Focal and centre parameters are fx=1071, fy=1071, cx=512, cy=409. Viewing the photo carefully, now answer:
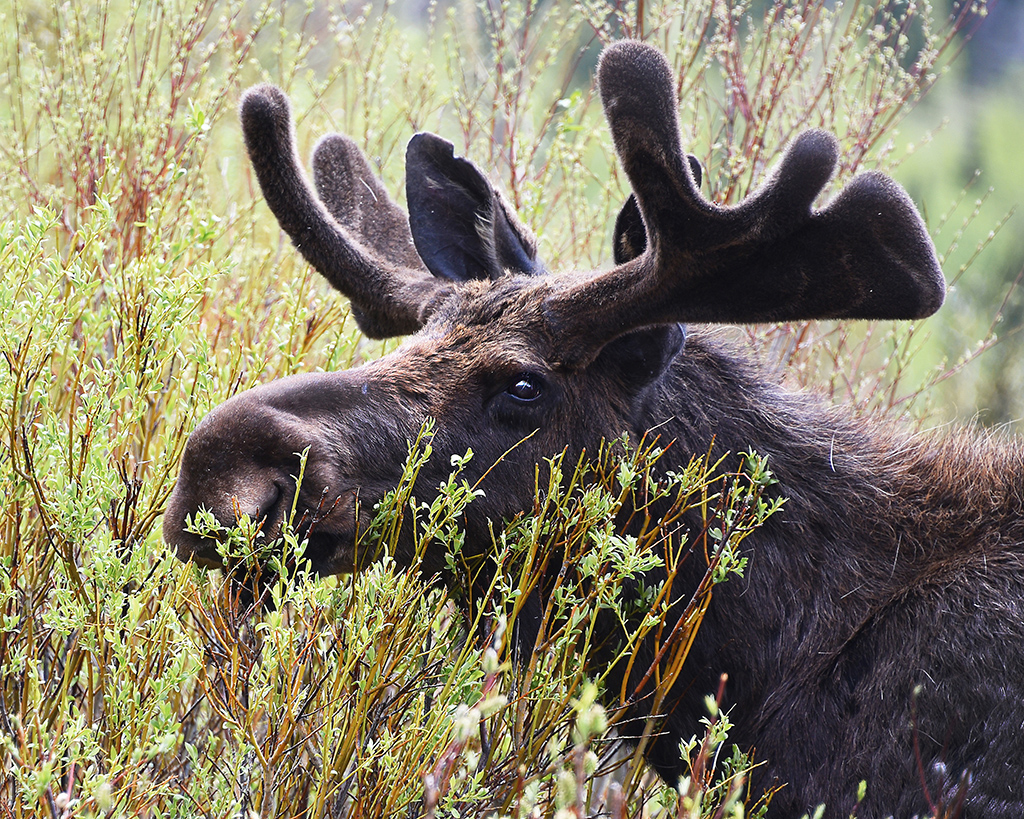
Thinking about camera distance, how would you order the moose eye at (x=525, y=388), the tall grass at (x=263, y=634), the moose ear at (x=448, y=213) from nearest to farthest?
the tall grass at (x=263, y=634)
the moose eye at (x=525, y=388)
the moose ear at (x=448, y=213)

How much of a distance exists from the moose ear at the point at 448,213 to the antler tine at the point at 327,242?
113mm

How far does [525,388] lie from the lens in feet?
10.3

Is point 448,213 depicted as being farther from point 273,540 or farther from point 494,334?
point 273,540

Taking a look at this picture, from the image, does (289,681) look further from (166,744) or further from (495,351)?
(495,351)

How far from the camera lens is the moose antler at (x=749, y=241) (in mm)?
2818

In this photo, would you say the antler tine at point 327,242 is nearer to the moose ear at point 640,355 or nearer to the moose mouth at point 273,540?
the moose ear at point 640,355

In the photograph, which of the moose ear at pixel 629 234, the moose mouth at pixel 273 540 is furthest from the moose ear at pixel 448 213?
the moose mouth at pixel 273 540

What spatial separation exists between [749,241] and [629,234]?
0.56m

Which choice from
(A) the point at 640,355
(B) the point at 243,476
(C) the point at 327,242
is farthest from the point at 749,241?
(C) the point at 327,242

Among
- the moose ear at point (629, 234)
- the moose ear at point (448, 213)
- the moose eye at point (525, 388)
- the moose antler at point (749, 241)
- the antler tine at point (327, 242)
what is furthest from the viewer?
the moose ear at point (448, 213)

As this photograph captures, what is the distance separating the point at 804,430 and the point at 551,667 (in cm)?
128

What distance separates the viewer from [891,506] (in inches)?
134

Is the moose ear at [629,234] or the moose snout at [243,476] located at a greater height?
the moose ear at [629,234]

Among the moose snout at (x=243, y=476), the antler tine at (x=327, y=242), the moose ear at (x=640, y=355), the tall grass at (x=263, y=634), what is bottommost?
the tall grass at (x=263, y=634)
